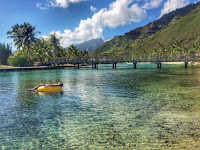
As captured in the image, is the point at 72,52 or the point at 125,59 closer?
the point at 125,59

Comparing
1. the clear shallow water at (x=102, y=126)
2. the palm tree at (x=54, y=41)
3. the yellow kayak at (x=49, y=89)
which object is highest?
the palm tree at (x=54, y=41)

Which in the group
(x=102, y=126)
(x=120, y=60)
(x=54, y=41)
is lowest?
(x=102, y=126)

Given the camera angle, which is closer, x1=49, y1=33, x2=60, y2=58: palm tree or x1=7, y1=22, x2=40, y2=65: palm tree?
x1=7, y1=22, x2=40, y2=65: palm tree

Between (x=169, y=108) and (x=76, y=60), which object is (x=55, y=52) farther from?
(x=169, y=108)

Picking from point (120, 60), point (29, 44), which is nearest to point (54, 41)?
point (29, 44)

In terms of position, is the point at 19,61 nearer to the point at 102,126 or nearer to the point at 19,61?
the point at 19,61

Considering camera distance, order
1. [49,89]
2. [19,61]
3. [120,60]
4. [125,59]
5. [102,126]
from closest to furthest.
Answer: [102,126] < [49,89] < [19,61] < [120,60] < [125,59]

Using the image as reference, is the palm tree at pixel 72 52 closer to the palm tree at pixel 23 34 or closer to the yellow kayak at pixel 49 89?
the palm tree at pixel 23 34

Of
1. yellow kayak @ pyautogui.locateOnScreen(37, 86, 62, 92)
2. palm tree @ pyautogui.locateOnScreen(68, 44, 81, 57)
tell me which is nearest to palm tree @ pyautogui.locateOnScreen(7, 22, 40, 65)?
palm tree @ pyautogui.locateOnScreen(68, 44, 81, 57)

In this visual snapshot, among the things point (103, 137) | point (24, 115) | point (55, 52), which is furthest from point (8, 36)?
point (103, 137)

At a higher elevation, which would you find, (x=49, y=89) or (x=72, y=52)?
(x=72, y=52)

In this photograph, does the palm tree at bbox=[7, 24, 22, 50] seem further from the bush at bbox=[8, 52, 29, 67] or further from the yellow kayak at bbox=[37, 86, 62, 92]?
the yellow kayak at bbox=[37, 86, 62, 92]

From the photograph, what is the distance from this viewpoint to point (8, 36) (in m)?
99.2

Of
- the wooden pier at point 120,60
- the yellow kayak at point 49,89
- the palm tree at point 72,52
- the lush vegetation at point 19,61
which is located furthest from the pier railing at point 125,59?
the yellow kayak at point 49,89
